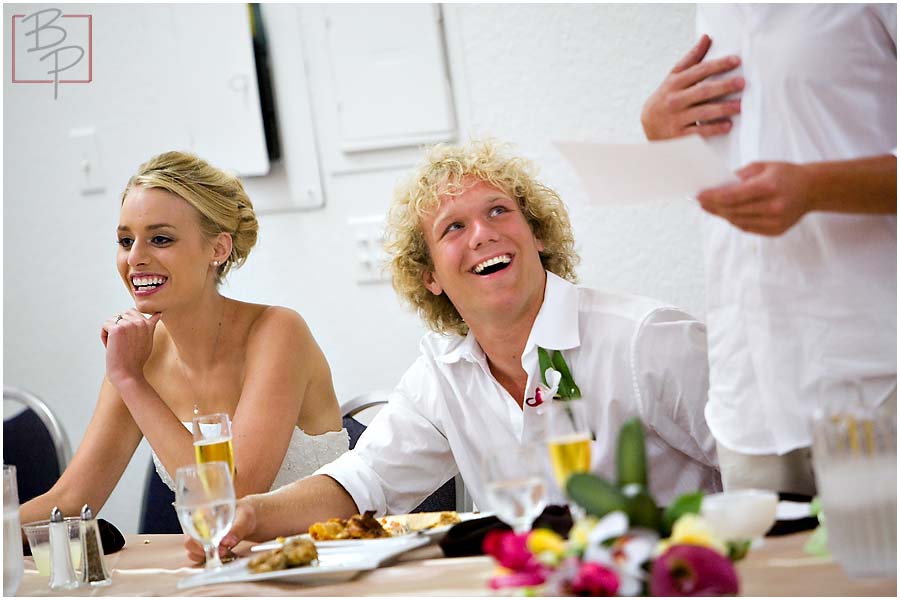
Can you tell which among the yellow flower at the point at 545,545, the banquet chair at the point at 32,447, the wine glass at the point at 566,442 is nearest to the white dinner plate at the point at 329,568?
the wine glass at the point at 566,442

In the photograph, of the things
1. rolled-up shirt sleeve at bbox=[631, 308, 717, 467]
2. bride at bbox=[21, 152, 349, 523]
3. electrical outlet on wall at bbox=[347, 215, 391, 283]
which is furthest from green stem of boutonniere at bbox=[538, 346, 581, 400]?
electrical outlet on wall at bbox=[347, 215, 391, 283]

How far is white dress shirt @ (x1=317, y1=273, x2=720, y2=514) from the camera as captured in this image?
66.5 inches

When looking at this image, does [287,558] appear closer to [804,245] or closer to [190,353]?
[804,245]

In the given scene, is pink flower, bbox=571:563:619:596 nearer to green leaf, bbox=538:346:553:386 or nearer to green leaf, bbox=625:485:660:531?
green leaf, bbox=625:485:660:531

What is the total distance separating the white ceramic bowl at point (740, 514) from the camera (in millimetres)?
961

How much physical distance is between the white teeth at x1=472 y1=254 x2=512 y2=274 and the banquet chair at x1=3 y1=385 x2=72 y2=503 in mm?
1400

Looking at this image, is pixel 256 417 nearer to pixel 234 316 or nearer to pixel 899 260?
pixel 234 316

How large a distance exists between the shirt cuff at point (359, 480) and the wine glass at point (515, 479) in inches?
27.3

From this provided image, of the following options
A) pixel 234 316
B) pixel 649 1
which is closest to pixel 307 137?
pixel 234 316

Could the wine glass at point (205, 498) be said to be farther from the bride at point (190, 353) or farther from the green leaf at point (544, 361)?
the bride at point (190, 353)

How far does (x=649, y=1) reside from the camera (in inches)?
104

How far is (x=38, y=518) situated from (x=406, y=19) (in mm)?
1570

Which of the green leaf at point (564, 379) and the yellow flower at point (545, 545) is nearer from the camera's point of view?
the yellow flower at point (545, 545)

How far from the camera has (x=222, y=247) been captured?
2.41 meters
